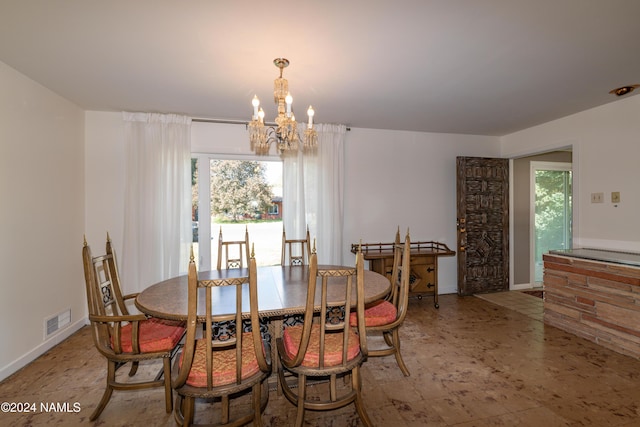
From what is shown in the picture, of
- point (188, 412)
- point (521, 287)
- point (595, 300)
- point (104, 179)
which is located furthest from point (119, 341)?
point (521, 287)

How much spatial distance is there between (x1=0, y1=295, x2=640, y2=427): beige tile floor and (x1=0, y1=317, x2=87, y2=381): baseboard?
0.19 ft

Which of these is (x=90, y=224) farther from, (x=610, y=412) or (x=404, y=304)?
(x=610, y=412)

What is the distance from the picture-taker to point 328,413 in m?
1.92

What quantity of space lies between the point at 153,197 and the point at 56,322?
4.98 ft

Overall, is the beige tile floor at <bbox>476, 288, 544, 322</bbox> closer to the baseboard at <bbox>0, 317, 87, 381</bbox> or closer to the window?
the window

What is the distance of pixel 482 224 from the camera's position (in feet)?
14.6

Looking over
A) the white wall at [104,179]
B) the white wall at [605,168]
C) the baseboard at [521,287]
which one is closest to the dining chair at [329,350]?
the white wall at [104,179]

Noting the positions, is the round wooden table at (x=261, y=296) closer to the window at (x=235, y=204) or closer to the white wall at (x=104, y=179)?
the window at (x=235, y=204)

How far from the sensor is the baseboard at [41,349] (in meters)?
2.33

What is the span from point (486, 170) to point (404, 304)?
126 inches

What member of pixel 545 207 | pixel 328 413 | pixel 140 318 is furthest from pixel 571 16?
pixel 545 207

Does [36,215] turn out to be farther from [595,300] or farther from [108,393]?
[595,300]

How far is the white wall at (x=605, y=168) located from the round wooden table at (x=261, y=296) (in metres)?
2.84

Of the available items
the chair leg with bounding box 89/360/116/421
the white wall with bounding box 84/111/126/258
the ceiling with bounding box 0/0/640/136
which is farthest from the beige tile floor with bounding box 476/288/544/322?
the white wall with bounding box 84/111/126/258
